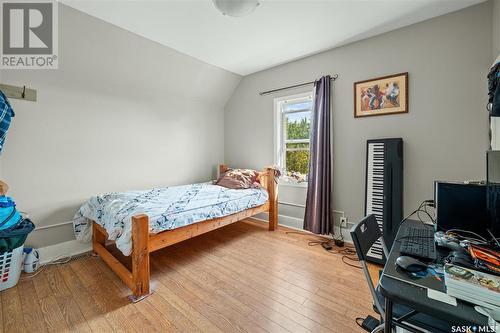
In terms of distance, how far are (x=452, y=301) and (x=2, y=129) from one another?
123 inches

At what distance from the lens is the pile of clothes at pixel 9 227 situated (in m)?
1.79

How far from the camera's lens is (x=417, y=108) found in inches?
91.7

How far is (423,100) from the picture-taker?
2.30 metres

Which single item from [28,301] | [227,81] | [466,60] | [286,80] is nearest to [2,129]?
[28,301]

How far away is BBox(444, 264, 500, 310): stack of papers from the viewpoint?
0.64 metres

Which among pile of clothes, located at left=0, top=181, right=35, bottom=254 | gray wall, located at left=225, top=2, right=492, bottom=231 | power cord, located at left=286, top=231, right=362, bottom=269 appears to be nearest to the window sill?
gray wall, located at left=225, top=2, right=492, bottom=231

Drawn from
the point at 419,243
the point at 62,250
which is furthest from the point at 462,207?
the point at 62,250

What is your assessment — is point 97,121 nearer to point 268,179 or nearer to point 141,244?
point 141,244

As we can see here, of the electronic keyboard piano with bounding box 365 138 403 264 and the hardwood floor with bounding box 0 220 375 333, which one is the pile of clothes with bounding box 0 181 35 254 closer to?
the hardwood floor with bounding box 0 220 375 333

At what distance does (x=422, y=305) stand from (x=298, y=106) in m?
3.06

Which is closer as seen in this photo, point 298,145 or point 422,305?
point 422,305

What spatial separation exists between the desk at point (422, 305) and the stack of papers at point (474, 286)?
1.1 inches

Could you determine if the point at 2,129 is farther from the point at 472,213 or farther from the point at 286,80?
the point at 472,213

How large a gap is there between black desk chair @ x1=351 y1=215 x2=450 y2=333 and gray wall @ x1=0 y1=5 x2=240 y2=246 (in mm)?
2951
